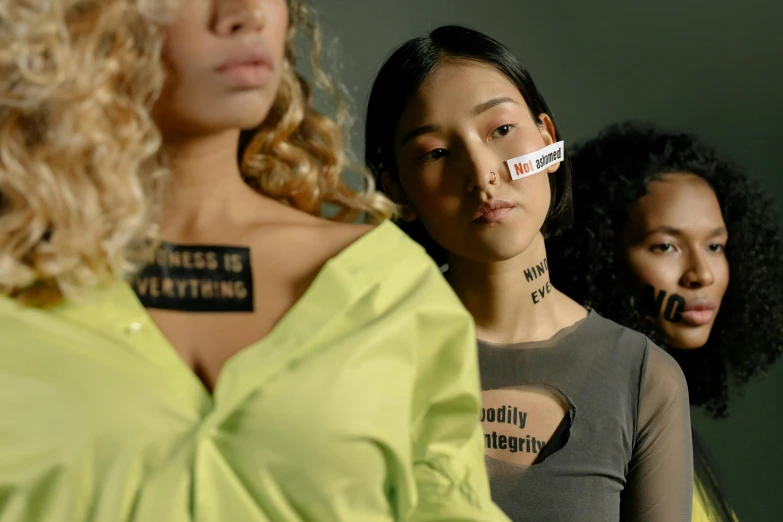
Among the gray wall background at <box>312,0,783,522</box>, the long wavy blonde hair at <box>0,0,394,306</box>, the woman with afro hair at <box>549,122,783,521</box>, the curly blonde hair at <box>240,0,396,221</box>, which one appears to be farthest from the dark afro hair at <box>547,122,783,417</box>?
the long wavy blonde hair at <box>0,0,394,306</box>

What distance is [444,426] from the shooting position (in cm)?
110

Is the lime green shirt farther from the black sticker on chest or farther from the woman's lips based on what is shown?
the woman's lips

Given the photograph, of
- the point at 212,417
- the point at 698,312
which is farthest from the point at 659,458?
the point at 212,417

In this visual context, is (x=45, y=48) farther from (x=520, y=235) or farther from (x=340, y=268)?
(x=520, y=235)

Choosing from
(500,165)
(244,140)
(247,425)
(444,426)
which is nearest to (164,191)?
(244,140)

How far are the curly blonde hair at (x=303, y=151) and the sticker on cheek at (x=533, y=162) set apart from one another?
0.80ft

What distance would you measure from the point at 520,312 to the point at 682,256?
475 mm

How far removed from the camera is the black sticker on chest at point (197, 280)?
41.5 inches

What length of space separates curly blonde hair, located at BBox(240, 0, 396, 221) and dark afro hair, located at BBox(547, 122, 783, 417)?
749 mm

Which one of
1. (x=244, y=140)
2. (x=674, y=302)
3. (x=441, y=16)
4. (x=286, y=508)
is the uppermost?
(x=441, y=16)

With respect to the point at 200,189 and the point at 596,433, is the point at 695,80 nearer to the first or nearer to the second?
the point at 596,433

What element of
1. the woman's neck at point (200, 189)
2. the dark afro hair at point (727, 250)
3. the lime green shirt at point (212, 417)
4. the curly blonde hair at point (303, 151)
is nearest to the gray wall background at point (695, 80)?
the dark afro hair at point (727, 250)

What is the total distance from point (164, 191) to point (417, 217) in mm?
530

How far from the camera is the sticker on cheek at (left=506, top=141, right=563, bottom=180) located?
140 centimetres
